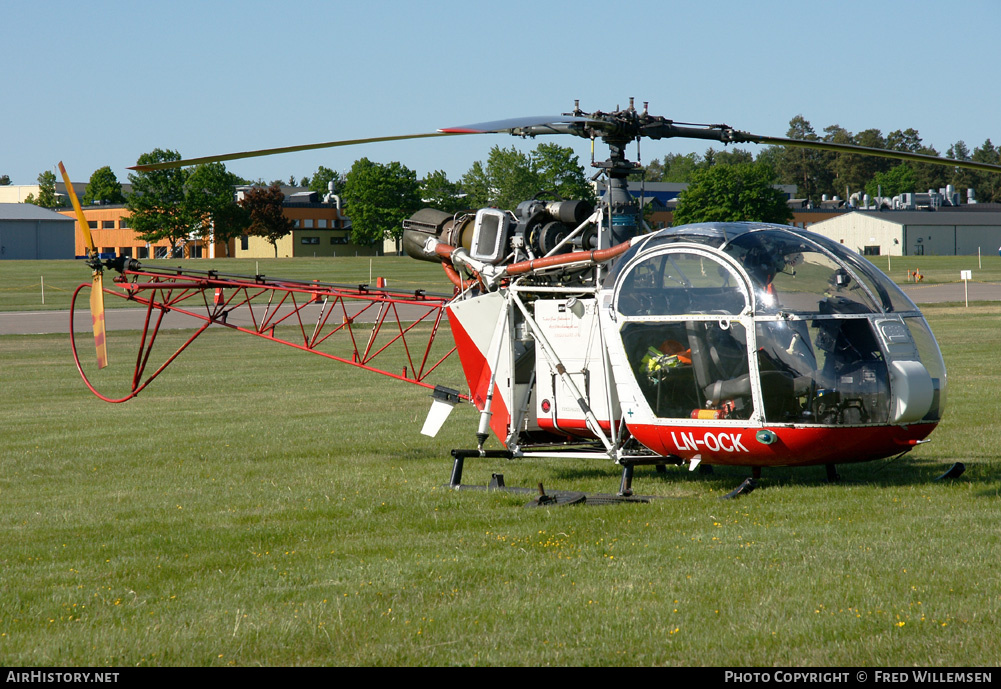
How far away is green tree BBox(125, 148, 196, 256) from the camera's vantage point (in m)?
105

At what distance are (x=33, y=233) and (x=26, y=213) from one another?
3132 millimetres

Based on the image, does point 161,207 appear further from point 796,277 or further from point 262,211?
point 796,277

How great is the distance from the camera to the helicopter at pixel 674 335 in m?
8.40

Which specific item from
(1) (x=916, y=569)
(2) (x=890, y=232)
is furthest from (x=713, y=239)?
(2) (x=890, y=232)

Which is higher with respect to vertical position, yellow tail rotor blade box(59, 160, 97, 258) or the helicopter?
yellow tail rotor blade box(59, 160, 97, 258)

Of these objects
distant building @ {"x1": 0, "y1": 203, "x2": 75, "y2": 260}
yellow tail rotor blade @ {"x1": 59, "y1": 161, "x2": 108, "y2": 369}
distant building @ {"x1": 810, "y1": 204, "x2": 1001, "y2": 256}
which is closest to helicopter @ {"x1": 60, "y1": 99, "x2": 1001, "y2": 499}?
yellow tail rotor blade @ {"x1": 59, "y1": 161, "x2": 108, "y2": 369}

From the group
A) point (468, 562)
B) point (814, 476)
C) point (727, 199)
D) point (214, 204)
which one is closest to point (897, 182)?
point (727, 199)

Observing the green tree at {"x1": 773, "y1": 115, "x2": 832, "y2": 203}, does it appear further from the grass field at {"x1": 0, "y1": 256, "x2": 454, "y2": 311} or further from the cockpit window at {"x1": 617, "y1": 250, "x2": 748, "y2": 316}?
the cockpit window at {"x1": 617, "y1": 250, "x2": 748, "y2": 316}

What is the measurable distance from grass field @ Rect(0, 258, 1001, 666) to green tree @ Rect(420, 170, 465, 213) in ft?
285

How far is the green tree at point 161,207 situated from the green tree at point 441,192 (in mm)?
23947

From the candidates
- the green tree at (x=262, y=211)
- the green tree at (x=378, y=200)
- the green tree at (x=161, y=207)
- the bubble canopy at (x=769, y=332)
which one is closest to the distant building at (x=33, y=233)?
the green tree at (x=161, y=207)

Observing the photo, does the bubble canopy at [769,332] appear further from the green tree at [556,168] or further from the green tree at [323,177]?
the green tree at [323,177]
